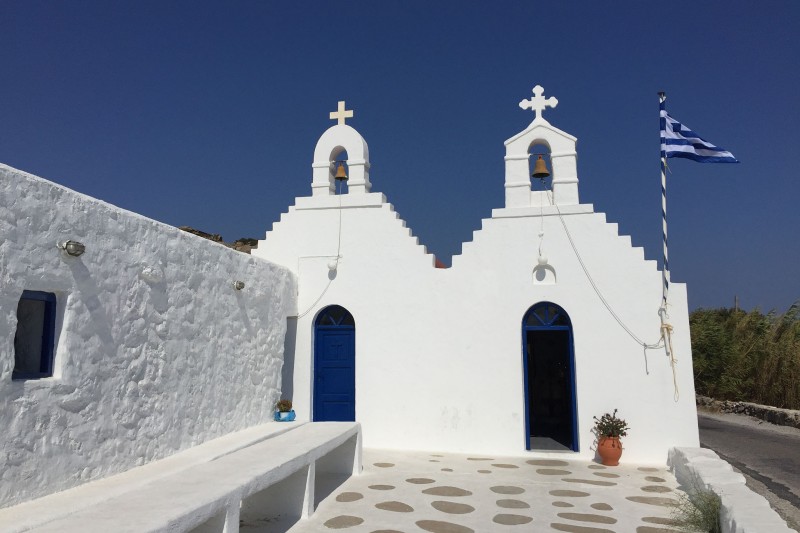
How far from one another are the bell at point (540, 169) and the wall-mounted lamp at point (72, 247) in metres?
7.18

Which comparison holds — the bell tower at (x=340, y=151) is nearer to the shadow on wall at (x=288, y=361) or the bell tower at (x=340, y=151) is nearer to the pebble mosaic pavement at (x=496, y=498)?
the shadow on wall at (x=288, y=361)

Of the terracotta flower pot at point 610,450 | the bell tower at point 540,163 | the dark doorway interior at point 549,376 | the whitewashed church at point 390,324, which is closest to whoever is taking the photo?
the whitewashed church at point 390,324

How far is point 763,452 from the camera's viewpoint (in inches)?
428

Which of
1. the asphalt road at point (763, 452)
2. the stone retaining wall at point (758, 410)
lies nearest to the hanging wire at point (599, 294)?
the asphalt road at point (763, 452)

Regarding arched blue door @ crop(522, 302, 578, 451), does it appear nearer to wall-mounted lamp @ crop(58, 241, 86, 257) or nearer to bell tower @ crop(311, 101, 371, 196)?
bell tower @ crop(311, 101, 371, 196)

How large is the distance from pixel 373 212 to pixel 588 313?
13.0 feet

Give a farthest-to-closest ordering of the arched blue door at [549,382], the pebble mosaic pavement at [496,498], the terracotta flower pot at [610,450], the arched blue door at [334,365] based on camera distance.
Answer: the arched blue door at [549,382] → the arched blue door at [334,365] → the terracotta flower pot at [610,450] → the pebble mosaic pavement at [496,498]

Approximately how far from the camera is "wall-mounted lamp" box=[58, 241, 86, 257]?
5.05 metres

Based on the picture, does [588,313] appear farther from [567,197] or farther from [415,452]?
[415,452]

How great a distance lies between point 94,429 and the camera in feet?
17.6

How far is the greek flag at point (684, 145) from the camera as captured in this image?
951 centimetres

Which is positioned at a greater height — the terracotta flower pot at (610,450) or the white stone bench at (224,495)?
the white stone bench at (224,495)

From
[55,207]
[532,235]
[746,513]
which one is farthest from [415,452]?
[55,207]

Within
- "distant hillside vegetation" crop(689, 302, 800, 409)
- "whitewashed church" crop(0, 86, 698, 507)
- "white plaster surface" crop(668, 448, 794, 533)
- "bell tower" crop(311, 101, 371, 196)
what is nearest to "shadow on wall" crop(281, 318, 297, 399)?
"whitewashed church" crop(0, 86, 698, 507)
